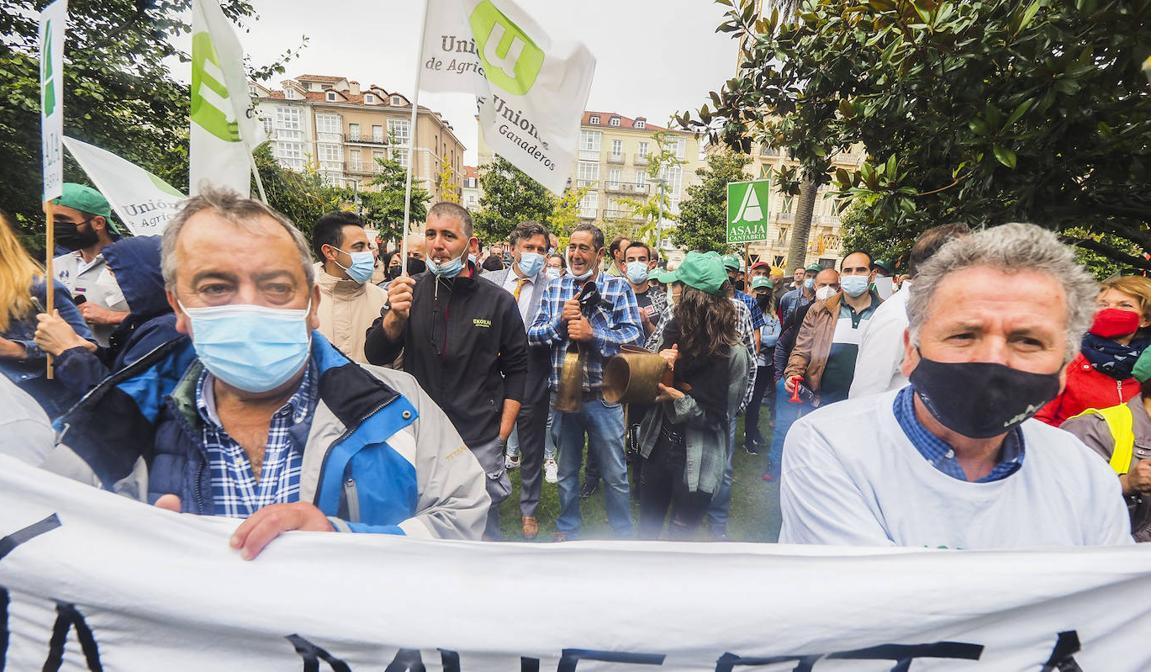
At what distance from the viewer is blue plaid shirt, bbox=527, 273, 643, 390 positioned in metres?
3.88

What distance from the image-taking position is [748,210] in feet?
20.4

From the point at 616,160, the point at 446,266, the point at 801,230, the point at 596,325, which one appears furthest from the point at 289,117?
the point at 446,266

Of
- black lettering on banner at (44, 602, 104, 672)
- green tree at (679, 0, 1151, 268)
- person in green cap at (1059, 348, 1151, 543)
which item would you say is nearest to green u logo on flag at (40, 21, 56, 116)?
black lettering on banner at (44, 602, 104, 672)

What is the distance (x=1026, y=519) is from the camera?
1.29 m

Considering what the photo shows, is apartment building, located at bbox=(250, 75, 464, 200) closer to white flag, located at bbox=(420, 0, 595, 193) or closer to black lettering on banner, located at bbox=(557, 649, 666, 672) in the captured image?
white flag, located at bbox=(420, 0, 595, 193)

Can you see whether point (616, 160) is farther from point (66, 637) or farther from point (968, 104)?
point (66, 637)

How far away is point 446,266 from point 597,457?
5.88 ft

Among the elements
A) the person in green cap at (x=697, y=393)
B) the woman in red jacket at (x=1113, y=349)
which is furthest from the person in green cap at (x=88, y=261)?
the woman in red jacket at (x=1113, y=349)

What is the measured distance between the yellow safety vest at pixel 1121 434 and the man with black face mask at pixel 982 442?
4.24 feet

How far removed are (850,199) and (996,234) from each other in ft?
6.10

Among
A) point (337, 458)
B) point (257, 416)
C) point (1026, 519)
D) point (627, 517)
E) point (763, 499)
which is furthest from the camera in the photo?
point (763, 499)

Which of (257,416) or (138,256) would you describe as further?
(138,256)

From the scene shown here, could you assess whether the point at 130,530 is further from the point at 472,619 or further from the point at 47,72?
the point at 47,72

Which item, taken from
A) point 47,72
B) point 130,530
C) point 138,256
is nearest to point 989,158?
point 130,530
